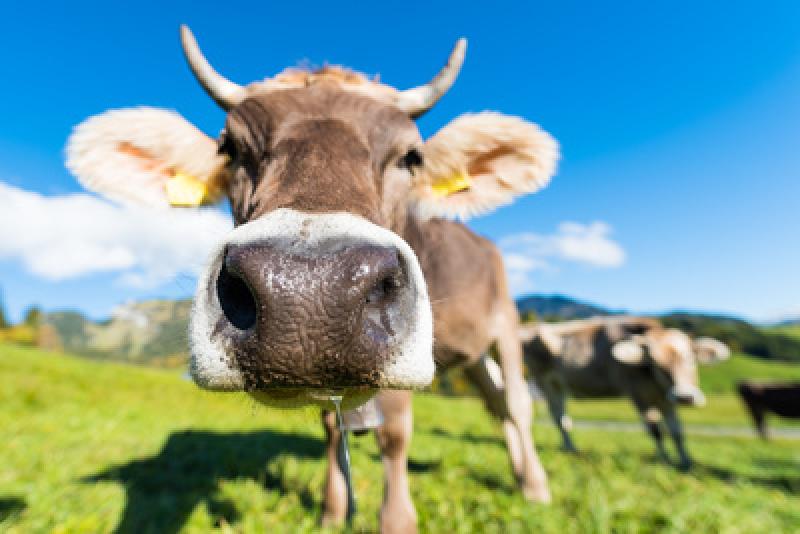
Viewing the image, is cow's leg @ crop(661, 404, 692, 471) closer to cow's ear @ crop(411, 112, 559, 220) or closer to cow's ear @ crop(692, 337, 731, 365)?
cow's ear @ crop(692, 337, 731, 365)

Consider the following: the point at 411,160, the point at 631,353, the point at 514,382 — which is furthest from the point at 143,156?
the point at 631,353

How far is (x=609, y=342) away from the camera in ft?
31.7

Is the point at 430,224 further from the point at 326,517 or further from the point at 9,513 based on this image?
the point at 9,513

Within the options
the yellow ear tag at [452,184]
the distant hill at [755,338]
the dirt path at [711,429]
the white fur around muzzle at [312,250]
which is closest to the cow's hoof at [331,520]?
the white fur around muzzle at [312,250]

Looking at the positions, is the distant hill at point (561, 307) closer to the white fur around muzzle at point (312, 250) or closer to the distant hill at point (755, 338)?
the white fur around muzzle at point (312, 250)

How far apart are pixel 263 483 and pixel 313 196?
289 centimetres

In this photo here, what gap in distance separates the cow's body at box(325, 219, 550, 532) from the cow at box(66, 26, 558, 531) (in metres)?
0.02

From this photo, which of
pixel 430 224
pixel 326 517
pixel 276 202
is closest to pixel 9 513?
pixel 326 517

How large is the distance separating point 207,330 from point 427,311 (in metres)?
0.66

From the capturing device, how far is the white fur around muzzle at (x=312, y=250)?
1253 mm

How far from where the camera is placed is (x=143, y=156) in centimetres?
326

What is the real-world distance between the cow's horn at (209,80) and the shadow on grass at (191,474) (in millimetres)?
2566

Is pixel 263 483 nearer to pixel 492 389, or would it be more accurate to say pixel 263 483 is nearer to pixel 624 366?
pixel 492 389

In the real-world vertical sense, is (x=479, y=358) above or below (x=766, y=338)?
above
